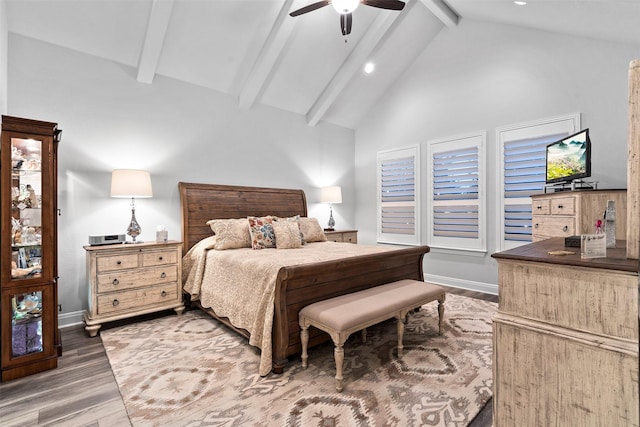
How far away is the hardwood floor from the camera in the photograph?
1801 mm

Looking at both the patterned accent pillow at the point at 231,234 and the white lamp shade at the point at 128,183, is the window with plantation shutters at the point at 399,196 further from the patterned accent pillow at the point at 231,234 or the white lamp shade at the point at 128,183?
the white lamp shade at the point at 128,183

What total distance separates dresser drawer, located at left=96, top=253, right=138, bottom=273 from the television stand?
4.76 metres

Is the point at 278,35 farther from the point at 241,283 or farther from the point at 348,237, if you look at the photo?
the point at 348,237

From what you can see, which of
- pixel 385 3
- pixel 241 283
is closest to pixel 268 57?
pixel 385 3

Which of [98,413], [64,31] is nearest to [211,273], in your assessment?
[98,413]

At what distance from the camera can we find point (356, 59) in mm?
4723

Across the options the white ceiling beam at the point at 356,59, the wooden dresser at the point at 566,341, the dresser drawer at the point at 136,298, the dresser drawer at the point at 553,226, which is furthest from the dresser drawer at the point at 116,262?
the dresser drawer at the point at 553,226

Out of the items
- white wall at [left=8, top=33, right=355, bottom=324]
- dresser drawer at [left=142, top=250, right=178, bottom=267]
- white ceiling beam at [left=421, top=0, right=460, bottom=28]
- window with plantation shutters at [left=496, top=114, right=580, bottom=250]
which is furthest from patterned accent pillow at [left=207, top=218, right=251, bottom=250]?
white ceiling beam at [left=421, top=0, right=460, bottom=28]

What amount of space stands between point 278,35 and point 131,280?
3.37 m

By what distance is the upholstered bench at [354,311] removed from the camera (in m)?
2.08

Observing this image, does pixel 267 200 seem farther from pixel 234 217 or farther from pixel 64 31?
pixel 64 31

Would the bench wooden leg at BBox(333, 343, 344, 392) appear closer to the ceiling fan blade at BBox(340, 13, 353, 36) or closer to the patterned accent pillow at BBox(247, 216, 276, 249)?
the patterned accent pillow at BBox(247, 216, 276, 249)

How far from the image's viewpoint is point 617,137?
11.1 ft

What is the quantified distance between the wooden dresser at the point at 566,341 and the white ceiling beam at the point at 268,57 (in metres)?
3.69
